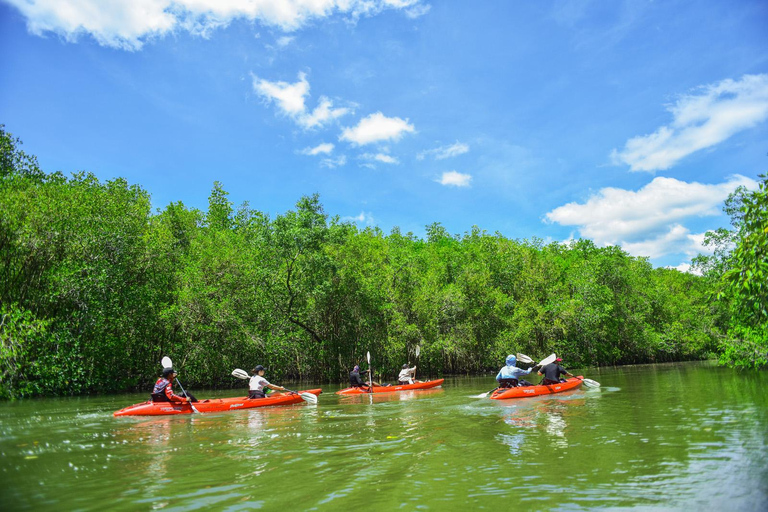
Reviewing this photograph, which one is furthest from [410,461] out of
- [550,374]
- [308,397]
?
[550,374]

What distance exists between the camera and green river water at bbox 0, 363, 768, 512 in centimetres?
427

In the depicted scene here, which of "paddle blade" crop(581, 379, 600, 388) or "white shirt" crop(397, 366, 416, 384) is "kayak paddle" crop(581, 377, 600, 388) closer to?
"paddle blade" crop(581, 379, 600, 388)

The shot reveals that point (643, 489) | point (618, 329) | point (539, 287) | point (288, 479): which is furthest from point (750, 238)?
point (618, 329)

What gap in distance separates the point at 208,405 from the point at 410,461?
8.80 meters

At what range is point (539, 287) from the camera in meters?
37.7

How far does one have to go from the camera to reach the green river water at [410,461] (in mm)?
4266

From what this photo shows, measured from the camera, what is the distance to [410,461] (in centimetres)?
584

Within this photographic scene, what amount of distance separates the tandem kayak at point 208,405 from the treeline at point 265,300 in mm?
4372

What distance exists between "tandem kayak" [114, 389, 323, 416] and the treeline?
14.3ft

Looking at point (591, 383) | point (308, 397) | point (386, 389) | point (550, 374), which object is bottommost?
point (386, 389)

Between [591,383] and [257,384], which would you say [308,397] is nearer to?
[257,384]

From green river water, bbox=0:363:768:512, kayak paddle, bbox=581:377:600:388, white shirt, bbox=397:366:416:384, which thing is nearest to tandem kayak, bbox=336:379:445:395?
white shirt, bbox=397:366:416:384

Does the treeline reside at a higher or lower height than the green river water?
higher

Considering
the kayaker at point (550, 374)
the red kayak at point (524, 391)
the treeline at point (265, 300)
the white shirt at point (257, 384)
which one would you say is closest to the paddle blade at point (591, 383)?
the kayaker at point (550, 374)
